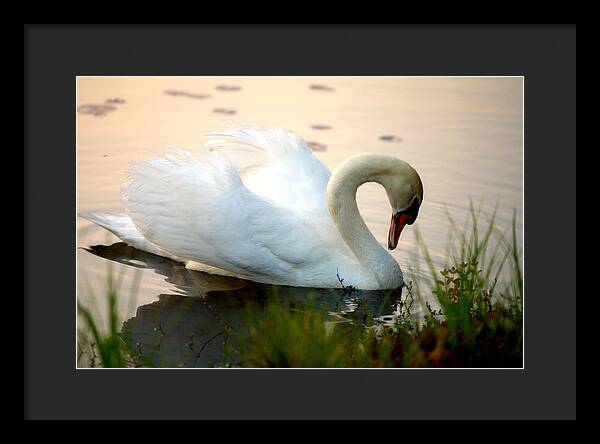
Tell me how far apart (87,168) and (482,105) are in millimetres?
3605

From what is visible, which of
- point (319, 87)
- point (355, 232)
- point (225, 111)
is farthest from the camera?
point (225, 111)

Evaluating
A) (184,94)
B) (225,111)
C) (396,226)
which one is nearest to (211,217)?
(184,94)

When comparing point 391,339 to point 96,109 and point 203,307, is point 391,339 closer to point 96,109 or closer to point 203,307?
point 203,307

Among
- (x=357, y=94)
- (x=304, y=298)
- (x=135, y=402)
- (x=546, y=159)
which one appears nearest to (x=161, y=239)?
(x=304, y=298)

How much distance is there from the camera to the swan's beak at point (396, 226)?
33.3ft

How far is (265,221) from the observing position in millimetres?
10031

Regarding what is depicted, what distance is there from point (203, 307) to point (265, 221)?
2.46 feet

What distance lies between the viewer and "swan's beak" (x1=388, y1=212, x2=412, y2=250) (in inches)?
400

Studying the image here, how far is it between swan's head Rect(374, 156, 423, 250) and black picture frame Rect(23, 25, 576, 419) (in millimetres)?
1953

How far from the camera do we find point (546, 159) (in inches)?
307

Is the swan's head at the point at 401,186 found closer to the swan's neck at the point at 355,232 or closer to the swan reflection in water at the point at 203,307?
the swan's neck at the point at 355,232

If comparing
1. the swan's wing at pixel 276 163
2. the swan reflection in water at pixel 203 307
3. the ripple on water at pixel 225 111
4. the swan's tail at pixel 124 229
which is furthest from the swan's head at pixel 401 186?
the swan's tail at pixel 124 229
